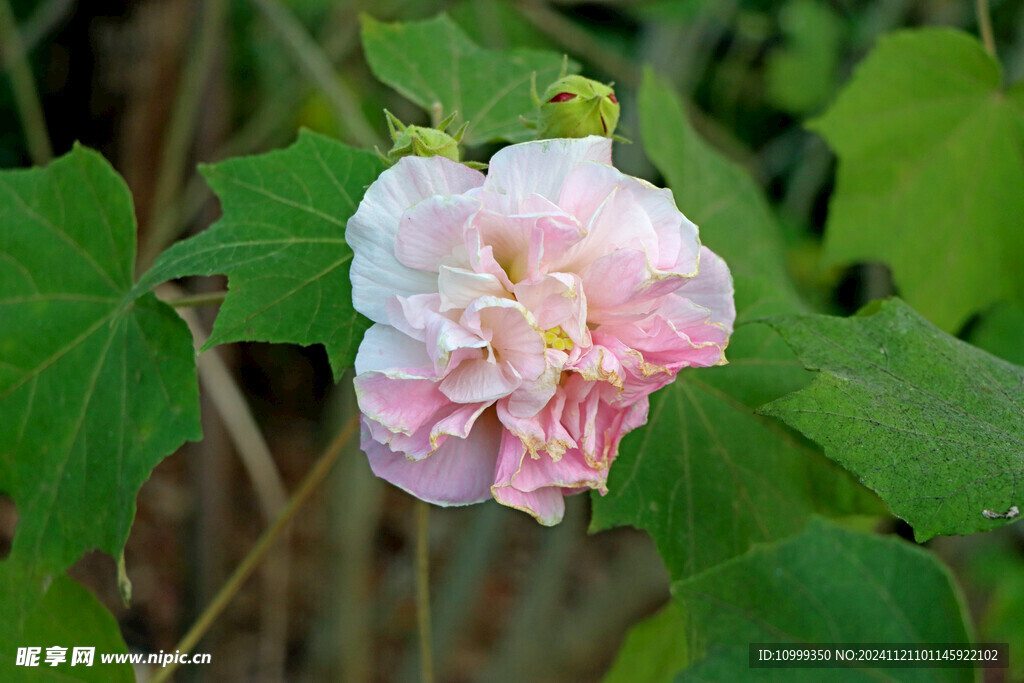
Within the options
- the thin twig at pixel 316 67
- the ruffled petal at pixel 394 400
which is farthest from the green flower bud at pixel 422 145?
the thin twig at pixel 316 67

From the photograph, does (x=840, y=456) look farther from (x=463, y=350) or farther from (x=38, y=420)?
(x=38, y=420)

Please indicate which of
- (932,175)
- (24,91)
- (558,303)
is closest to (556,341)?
(558,303)

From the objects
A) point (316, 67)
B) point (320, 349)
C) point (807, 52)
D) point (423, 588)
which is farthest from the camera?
point (320, 349)

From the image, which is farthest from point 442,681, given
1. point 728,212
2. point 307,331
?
point 307,331

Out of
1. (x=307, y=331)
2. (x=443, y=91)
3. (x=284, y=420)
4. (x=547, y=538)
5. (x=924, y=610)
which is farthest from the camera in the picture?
(x=284, y=420)

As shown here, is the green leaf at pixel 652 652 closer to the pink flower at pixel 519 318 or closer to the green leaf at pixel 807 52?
the pink flower at pixel 519 318

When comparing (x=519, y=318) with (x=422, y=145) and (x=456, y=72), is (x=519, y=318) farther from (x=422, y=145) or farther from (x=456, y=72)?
(x=456, y=72)

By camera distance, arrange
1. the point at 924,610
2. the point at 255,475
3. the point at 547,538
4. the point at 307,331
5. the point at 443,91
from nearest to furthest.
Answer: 1. the point at 307,331
2. the point at 924,610
3. the point at 443,91
4. the point at 255,475
5. the point at 547,538
